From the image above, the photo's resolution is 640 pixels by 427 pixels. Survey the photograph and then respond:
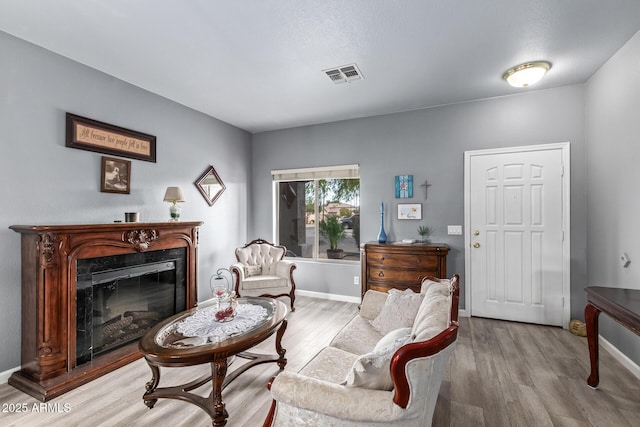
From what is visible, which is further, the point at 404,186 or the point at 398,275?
the point at 404,186

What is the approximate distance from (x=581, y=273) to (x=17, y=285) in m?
5.67

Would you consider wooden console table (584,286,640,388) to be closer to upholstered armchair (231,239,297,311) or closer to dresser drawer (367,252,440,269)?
dresser drawer (367,252,440,269)

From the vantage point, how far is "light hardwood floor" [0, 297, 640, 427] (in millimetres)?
1915

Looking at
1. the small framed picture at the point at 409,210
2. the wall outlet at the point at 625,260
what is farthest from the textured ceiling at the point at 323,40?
the wall outlet at the point at 625,260

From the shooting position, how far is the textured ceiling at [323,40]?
6.88 feet

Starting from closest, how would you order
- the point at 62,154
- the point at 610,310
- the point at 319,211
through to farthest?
the point at 610,310
the point at 62,154
the point at 319,211

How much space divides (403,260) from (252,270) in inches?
82.9

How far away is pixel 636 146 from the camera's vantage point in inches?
97.4

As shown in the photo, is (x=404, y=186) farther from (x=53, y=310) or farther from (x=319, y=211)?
(x=53, y=310)

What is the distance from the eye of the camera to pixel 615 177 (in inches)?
109

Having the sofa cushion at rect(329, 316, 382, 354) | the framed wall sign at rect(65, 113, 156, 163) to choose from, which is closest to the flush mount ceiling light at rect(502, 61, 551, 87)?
the sofa cushion at rect(329, 316, 382, 354)

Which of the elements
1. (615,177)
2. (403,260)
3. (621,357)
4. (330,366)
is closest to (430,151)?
(403,260)

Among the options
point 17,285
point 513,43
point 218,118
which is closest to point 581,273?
point 513,43

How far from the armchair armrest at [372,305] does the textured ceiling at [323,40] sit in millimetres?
2259
